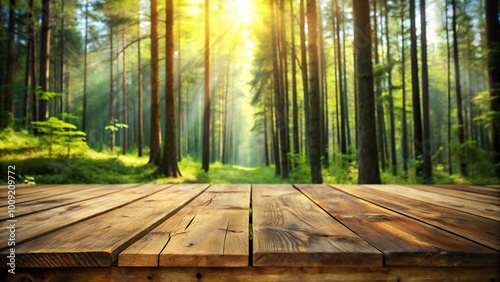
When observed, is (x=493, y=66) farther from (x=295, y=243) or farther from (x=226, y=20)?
(x=226, y=20)

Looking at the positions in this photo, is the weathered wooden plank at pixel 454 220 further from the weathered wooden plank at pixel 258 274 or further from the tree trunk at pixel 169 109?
the tree trunk at pixel 169 109

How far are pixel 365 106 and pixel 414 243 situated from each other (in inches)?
202

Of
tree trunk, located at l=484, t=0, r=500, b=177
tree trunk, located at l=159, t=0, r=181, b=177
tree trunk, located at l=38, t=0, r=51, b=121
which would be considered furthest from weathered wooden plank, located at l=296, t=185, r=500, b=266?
tree trunk, located at l=38, t=0, r=51, b=121

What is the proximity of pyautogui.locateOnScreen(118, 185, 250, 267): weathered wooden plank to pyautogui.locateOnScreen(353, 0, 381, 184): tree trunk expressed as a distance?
485 cm

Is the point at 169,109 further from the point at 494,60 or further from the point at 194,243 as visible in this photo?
the point at 494,60

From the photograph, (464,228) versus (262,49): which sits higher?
(262,49)

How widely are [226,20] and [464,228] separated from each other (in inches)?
753

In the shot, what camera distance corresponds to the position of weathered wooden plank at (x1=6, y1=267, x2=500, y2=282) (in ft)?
3.20

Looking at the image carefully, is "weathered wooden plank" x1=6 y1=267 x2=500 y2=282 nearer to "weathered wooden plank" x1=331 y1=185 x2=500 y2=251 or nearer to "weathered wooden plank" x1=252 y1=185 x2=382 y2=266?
"weathered wooden plank" x1=252 y1=185 x2=382 y2=266

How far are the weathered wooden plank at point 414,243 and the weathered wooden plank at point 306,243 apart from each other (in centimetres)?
7

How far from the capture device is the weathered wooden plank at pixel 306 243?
95cm

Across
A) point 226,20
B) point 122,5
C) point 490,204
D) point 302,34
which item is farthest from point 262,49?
point 490,204

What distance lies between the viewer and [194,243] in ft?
3.44

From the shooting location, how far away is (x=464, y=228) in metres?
1.30
